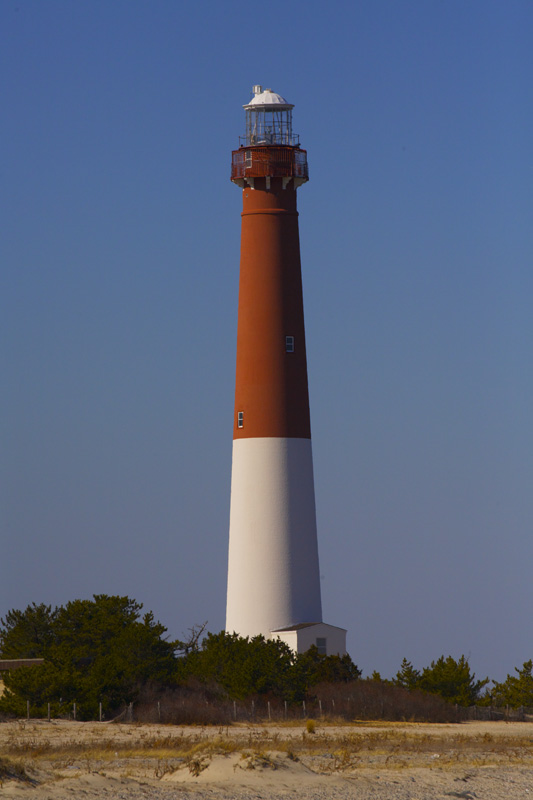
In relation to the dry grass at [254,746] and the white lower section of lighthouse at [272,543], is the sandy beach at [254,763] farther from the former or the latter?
the white lower section of lighthouse at [272,543]

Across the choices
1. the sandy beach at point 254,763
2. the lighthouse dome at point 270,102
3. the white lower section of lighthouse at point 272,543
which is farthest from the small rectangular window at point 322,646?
the lighthouse dome at point 270,102

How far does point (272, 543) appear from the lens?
141 ft

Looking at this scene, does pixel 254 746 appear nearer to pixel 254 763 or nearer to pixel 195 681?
pixel 254 763

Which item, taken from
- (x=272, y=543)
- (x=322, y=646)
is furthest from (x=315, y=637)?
(x=272, y=543)

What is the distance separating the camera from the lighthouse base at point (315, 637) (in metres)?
42.7

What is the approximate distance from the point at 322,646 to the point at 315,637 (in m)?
0.66

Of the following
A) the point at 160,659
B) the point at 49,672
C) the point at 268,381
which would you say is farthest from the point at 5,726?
the point at 268,381

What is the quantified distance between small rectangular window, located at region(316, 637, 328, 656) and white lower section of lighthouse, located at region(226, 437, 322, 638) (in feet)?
2.76

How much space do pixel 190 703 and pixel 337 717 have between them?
15.1 feet

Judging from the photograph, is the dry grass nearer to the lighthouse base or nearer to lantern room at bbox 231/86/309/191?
the lighthouse base

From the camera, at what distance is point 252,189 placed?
45.2 m

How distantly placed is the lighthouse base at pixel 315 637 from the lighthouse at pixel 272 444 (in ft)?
0.11

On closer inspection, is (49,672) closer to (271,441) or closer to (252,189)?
(271,441)

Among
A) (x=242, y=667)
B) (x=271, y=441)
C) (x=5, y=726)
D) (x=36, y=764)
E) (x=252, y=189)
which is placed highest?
(x=252, y=189)
